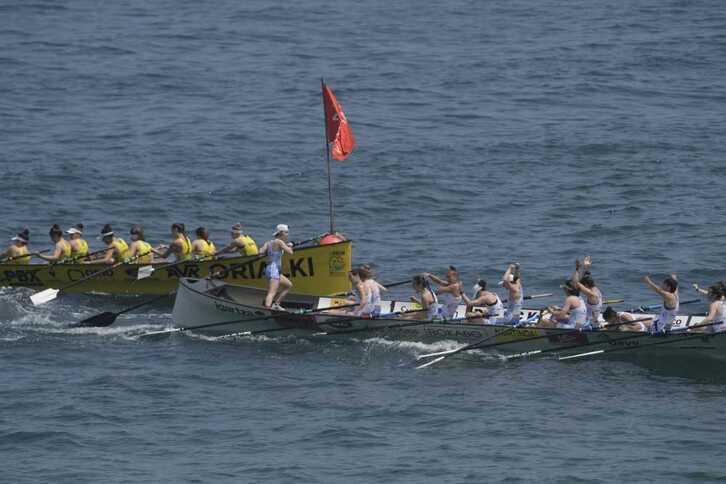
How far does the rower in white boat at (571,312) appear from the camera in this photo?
2972cm

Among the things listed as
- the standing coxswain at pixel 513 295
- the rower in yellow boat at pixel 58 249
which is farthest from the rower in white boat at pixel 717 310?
the rower in yellow boat at pixel 58 249

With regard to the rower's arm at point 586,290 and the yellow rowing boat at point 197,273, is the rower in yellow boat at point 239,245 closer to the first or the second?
the yellow rowing boat at point 197,273

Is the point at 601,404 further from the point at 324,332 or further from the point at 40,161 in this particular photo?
the point at 40,161

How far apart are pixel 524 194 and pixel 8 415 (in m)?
21.8

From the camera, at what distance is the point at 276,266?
32.4 meters

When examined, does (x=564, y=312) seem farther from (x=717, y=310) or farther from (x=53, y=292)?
(x=53, y=292)

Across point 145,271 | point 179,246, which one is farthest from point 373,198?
point 145,271

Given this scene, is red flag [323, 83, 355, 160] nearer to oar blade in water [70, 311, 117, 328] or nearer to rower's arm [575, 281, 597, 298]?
oar blade in water [70, 311, 117, 328]

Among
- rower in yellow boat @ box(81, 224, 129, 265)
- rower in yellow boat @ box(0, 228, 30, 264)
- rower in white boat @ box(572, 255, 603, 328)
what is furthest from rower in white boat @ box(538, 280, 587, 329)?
rower in yellow boat @ box(0, 228, 30, 264)

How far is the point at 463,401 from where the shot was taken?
28.0 metres

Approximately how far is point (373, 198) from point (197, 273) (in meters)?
11.0

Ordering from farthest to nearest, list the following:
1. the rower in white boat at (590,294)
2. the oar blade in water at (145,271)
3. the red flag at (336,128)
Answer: the oar blade in water at (145,271) < the red flag at (336,128) < the rower in white boat at (590,294)

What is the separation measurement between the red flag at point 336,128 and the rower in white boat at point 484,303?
5931mm

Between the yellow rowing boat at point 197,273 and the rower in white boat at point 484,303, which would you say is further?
the yellow rowing boat at point 197,273
